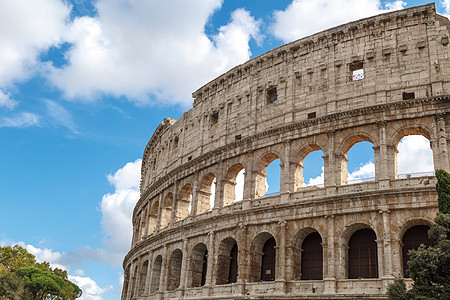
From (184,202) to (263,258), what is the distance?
7965 millimetres

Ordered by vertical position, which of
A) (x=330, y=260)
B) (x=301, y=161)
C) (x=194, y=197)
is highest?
(x=301, y=161)

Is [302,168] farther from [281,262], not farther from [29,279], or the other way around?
[29,279]

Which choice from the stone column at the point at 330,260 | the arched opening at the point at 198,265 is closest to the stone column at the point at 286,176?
the stone column at the point at 330,260

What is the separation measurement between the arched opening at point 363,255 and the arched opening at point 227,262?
626 cm

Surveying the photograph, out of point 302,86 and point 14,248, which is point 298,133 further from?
point 14,248

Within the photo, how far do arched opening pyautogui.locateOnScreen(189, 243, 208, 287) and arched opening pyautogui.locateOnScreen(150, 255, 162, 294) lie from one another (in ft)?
12.8

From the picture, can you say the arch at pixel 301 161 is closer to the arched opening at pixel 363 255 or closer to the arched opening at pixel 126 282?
the arched opening at pixel 363 255

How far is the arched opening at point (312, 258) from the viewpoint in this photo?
73.8 ft

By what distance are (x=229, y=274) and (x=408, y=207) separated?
388 inches

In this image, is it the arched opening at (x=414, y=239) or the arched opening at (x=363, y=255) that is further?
the arched opening at (x=363, y=255)

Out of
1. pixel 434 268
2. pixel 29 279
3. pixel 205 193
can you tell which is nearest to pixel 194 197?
pixel 205 193

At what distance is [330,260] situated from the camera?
21.2 metres

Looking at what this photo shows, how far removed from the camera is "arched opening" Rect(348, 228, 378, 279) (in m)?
21.2

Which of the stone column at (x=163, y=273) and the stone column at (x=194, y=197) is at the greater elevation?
the stone column at (x=194, y=197)
